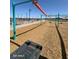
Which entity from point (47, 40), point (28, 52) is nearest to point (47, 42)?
point (47, 40)

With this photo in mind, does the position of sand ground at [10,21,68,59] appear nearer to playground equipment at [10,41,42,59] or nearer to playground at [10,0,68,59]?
playground at [10,0,68,59]

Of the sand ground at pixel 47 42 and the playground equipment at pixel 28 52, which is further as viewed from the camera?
the sand ground at pixel 47 42

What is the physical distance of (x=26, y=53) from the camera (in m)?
1.30

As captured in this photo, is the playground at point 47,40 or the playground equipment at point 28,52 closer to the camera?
the playground equipment at point 28,52

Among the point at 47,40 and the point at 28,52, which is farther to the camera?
the point at 47,40

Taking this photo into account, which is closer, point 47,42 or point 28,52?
point 28,52

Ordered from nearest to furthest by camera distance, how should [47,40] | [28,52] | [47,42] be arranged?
[28,52] → [47,42] → [47,40]

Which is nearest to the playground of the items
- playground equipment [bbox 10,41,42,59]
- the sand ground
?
the sand ground

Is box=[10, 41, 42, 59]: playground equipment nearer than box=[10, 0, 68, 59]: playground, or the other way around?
box=[10, 41, 42, 59]: playground equipment

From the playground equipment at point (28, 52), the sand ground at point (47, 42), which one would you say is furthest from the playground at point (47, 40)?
the playground equipment at point (28, 52)

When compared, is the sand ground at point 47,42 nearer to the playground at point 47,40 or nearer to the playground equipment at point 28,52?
the playground at point 47,40

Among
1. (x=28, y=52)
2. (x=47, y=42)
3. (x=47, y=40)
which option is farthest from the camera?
(x=47, y=40)

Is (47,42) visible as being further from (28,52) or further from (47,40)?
(28,52)
